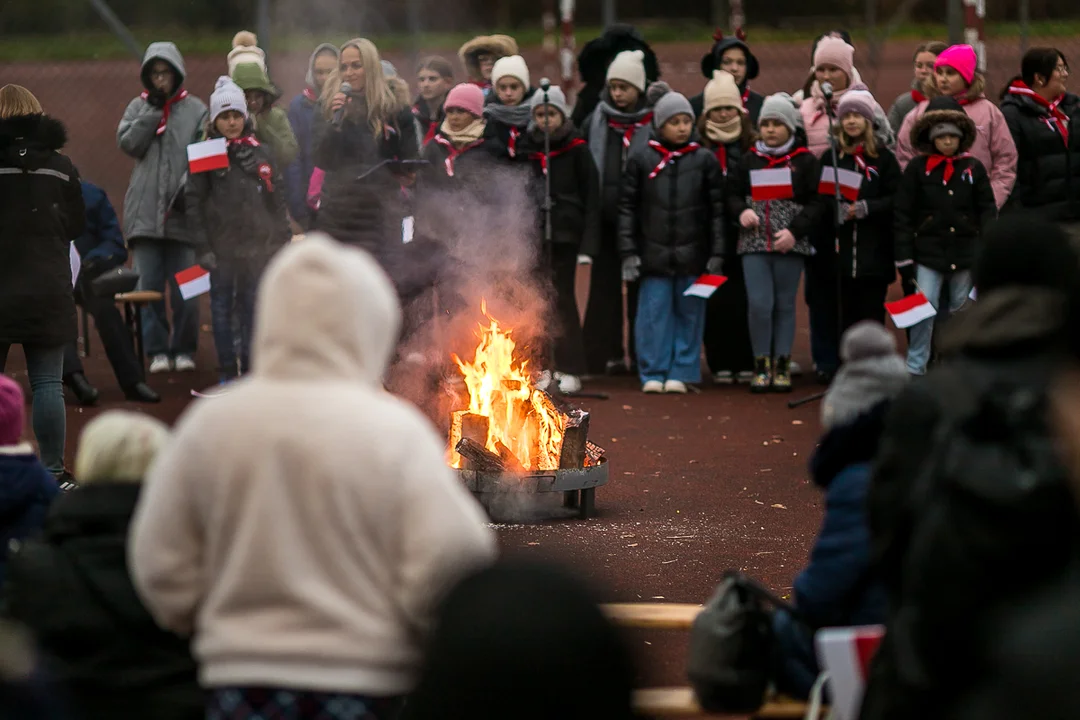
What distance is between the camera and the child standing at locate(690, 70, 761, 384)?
537 inches

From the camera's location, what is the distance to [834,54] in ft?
44.8

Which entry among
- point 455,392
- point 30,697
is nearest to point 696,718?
point 30,697

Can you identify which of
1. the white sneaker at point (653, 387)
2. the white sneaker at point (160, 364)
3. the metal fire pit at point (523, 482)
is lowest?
the white sneaker at point (653, 387)

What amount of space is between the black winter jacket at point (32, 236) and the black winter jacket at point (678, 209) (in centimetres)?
512

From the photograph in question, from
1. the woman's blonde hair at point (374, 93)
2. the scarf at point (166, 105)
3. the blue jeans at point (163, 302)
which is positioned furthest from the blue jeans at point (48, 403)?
the scarf at point (166, 105)

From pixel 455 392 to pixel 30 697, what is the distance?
687 centimetres

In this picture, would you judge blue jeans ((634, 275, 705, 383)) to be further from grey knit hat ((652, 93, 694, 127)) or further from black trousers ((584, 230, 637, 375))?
grey knit hat ((652, 93, 694, 127))

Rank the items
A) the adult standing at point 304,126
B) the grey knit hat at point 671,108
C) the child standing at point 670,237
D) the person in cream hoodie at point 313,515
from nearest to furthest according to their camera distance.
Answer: the person in cream hoodie at point 313,515
the grey knit hat at point 671,108
the child standing at point 670,237
the adult standing at point 304,126

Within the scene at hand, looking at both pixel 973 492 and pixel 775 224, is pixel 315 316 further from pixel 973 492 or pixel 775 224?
pixel 775 224

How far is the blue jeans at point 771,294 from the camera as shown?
1339 cm

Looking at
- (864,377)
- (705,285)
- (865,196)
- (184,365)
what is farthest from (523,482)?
(184,365)

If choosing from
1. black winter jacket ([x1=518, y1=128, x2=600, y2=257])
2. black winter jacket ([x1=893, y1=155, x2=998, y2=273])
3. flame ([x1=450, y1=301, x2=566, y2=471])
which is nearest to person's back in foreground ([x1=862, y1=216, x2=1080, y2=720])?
flame ([x1=450, y1=301, x2=566, y2=471])

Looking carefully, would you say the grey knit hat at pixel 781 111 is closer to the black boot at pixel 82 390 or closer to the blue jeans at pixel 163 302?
the blue jeans at pixel 163 302

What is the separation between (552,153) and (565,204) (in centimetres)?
42
